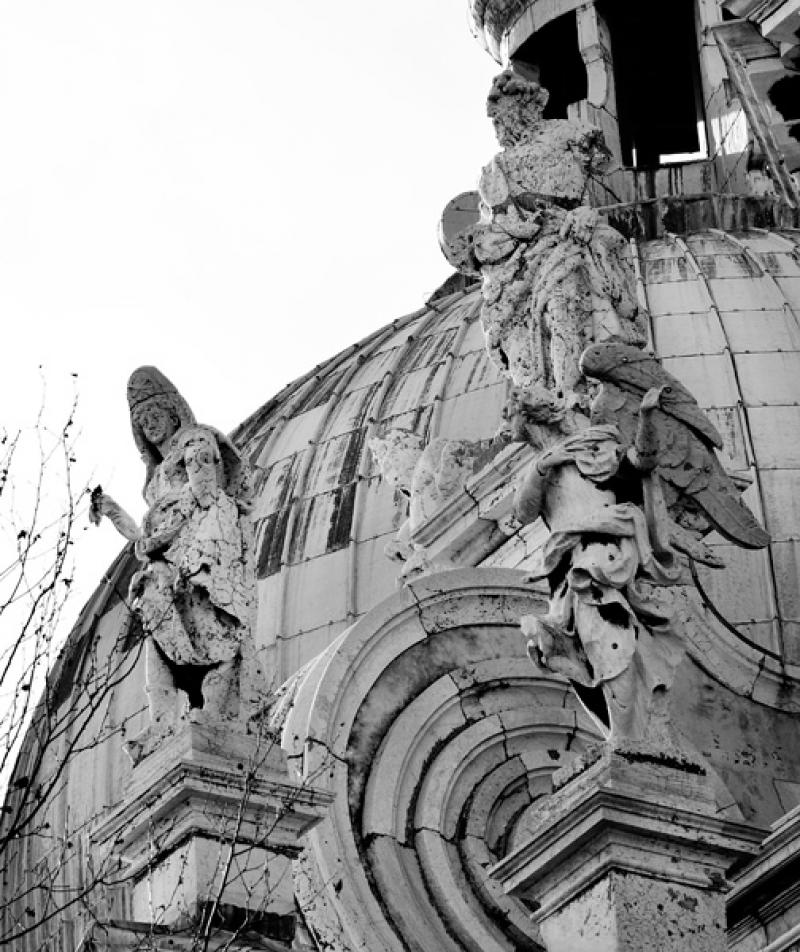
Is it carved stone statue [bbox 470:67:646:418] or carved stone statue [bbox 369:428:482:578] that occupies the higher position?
carved stone statue [bbox 369:428:482:578]

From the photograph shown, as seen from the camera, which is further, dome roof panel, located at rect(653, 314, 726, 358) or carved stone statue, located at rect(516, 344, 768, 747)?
dome roof panel, located at rect(653, 314, 726, 358)

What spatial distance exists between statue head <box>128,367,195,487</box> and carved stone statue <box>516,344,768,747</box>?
368 centimetres

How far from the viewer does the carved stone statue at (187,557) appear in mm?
22219

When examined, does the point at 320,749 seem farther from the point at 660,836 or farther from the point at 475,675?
the point at 660,836

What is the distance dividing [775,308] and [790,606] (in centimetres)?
753

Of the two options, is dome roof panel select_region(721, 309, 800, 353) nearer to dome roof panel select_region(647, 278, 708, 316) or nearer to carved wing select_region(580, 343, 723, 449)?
dome roof panel select_region(647, 278, 708, 316)

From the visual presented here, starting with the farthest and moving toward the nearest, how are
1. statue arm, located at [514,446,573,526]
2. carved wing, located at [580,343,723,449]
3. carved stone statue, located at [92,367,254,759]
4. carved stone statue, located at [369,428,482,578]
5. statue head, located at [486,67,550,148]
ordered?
carved stone statue, located at [369,428,482,578] → statue head, located at [486,67,550,148] → carved stone statue, located at [92,367,254,759] → carved wing, located at [580,343,723,449] → statue arm, located at [514,446,573,526]

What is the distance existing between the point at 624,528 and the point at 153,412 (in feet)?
16.2

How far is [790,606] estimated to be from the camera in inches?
1245

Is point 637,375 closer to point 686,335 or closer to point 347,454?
point 686,335

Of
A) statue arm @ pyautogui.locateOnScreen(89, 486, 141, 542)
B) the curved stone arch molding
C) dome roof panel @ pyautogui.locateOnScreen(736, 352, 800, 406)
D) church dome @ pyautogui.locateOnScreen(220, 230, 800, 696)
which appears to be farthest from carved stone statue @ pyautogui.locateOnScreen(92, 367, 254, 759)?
dome roof panel @ pyautogui.locateOnScreen(736, 352, 800, 406)

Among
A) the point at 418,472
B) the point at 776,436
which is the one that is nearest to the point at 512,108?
the point at 418,472

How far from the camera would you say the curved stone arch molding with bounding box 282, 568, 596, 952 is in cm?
2506

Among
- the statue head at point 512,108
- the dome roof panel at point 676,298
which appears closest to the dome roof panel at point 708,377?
the dome roof panel at point 676,298
